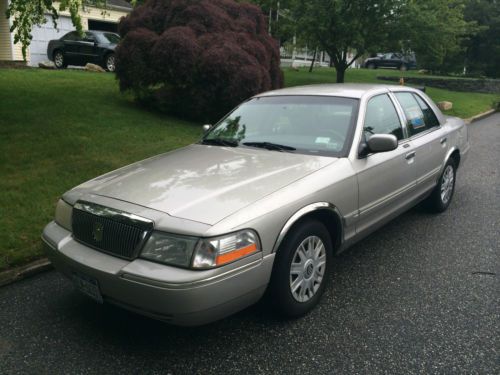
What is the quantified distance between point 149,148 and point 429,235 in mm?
4620

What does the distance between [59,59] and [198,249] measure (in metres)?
17.5

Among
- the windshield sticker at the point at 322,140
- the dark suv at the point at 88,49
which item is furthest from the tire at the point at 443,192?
the dark suv at the point at 88,49

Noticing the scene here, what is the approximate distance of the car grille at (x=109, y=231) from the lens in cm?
277

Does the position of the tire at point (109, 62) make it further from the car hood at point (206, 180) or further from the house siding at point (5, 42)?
the car hood at point (206, 180)

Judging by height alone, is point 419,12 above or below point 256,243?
above

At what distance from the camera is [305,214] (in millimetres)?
3133

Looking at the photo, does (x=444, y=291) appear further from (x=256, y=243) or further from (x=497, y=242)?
(x=256, y=243)

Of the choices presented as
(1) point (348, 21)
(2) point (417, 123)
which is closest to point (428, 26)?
(1) point (348, 21)

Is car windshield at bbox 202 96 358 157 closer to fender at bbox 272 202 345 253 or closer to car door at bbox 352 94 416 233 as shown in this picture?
car door at bbox 352 94 416 233

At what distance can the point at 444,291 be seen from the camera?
3.64 metres

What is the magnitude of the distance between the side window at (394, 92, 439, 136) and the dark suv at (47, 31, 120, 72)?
1413cm

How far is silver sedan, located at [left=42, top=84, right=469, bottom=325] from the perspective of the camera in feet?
8.66

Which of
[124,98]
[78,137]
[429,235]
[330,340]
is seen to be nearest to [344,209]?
[330,340]

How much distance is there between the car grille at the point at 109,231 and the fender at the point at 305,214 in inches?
31.4
